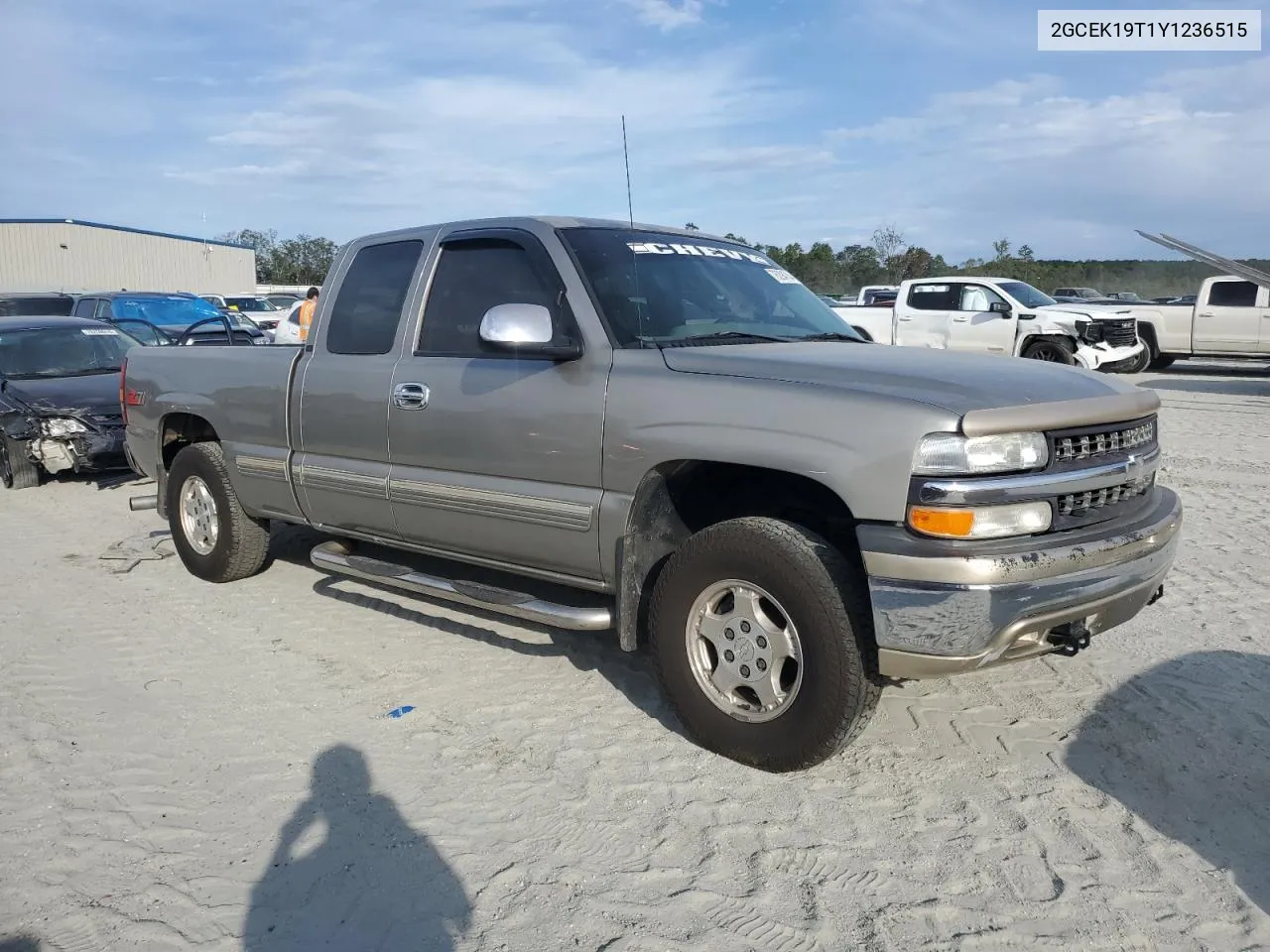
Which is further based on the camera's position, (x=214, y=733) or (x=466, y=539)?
(x=466, y=539)

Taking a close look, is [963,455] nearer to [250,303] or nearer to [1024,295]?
[1024,295]

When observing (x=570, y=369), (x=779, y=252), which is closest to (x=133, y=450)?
(x=570, y=369)

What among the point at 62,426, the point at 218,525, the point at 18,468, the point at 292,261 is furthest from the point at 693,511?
the point at 292,261

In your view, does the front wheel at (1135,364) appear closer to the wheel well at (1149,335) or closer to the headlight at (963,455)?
the wheel well at (1149,335)

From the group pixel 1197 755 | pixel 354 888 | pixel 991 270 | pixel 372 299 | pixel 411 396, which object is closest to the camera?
pixel 354 888

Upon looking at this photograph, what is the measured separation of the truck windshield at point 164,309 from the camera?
15.5 meters

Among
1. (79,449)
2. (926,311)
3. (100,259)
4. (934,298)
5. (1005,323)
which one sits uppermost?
(100,259)

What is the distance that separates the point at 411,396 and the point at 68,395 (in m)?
6.42

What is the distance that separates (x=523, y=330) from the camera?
380cm

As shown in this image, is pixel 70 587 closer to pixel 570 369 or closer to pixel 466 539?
pixel 466 539

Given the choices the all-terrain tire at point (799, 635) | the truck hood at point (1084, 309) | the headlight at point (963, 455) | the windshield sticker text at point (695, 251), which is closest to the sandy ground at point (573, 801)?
the all-terrain tire at point (799, 635)

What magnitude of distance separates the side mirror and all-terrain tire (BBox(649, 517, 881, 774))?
0.93 meters

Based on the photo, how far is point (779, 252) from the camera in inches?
1844

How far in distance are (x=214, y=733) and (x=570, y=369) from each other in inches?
78.9
